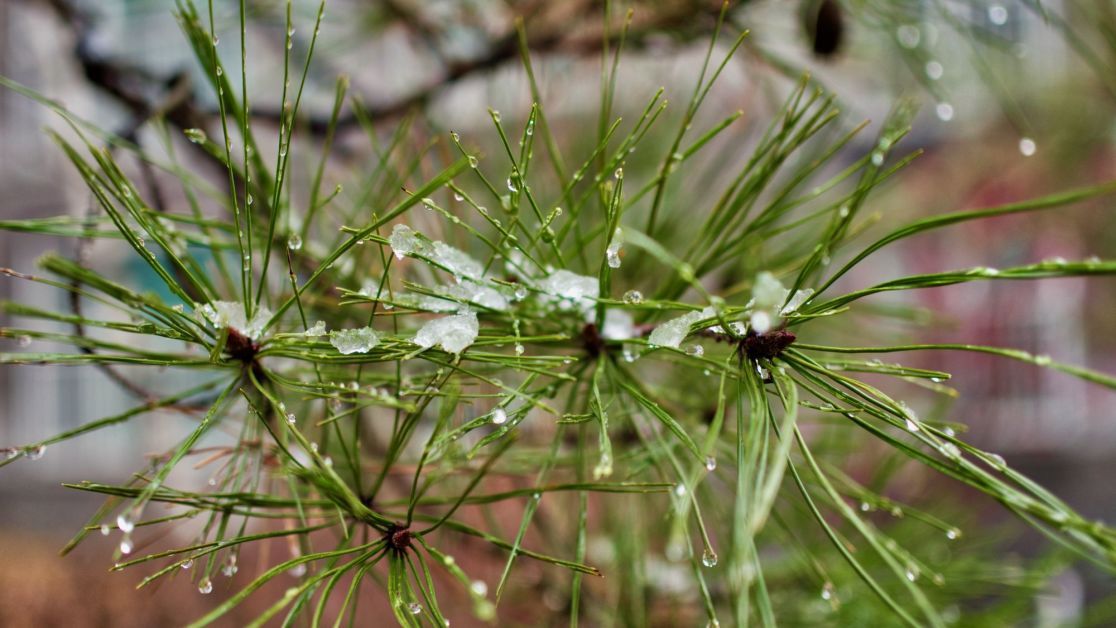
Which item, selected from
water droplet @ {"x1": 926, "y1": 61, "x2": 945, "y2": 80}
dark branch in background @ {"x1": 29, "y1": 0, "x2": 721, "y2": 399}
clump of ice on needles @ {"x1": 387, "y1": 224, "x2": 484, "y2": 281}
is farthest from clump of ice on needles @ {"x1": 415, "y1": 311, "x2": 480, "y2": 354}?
water droplet @ {"x1": 926, "y1": 61, "x2": 945, "y2": 80}

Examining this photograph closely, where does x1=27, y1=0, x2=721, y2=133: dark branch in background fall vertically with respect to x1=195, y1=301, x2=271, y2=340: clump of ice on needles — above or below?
A: above

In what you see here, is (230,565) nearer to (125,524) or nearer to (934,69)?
(125,524)

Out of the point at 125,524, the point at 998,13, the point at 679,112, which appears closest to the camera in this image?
the point at 125,524

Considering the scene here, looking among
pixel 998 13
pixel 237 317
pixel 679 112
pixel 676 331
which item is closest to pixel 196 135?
pixel 237 317

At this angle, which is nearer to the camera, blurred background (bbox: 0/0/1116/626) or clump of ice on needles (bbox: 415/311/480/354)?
clump of ice on needles (bbox: 415/311/480/354)

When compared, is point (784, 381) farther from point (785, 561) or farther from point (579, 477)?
point (785, 561)

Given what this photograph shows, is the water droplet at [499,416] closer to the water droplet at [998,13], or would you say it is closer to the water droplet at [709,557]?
the water droplet at [709,557]

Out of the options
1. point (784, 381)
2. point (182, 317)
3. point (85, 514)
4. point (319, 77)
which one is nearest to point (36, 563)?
point (85, 514)

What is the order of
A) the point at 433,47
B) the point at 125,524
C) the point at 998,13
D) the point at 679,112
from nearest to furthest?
the point at 125,524, the point at 998,13, the point at 433,47, the point at 679,112

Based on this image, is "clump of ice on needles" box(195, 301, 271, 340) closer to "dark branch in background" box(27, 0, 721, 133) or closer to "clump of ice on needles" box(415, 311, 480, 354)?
"clump of ice on needles" box(415, 311, 480, 354)
